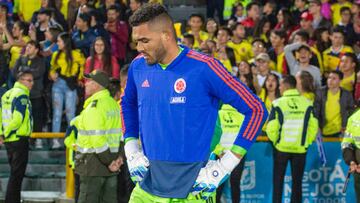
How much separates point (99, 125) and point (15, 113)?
A: 2103mm

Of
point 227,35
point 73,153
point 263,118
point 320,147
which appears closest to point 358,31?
point 227,35

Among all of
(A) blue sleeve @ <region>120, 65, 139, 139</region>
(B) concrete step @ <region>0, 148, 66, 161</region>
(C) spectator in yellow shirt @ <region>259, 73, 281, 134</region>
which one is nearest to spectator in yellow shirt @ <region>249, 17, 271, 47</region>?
(C) spectator in yellow shirt @ <region>259, 73, 281, 134</region>

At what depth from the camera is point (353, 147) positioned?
11.3 m

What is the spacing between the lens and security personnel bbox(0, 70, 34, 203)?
41.5ft

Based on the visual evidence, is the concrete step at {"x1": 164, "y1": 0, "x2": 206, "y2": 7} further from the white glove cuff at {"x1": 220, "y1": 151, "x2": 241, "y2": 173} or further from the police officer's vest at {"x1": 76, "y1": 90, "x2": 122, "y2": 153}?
the white glove cuff at {"x1": 220, "y1": 151, "x2": 241, "y2": 173}

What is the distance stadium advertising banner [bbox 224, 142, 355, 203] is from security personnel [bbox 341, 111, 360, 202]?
2052 mm

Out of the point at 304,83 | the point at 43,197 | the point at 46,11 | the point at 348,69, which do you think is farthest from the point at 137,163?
the point at 46,11

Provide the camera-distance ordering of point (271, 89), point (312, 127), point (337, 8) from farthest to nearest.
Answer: point (337, 8)
point (271, 89)
point (312, 127)

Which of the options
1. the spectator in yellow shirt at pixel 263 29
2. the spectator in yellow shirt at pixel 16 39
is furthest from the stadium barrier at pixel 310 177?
the spectator in yellow shirt at pixel 16 39

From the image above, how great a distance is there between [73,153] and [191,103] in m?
6.21

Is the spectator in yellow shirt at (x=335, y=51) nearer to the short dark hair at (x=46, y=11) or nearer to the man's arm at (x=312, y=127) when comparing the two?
the man's arm at (x=312, y=127)

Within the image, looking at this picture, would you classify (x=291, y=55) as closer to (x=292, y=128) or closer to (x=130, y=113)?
(x=292, y=128)

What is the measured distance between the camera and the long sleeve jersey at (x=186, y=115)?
6.16 metres

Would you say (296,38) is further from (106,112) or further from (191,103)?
(191,103)
